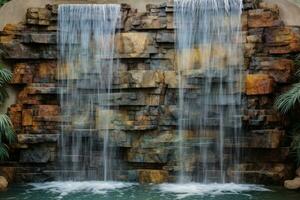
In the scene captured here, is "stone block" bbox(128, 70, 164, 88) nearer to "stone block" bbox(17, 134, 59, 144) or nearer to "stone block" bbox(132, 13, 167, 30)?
"stone block" bbox(132, 13, 167, 30)

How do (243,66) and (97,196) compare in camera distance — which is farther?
(243,66)

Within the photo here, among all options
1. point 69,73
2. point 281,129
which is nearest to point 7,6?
point 69,73

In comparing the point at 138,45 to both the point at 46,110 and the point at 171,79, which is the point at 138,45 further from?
the point at 46,110

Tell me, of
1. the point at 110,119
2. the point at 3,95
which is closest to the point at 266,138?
the point at 110,119

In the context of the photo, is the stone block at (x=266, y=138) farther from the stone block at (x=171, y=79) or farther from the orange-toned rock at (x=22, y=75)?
the orange-toned rock at (x=22, y=75)

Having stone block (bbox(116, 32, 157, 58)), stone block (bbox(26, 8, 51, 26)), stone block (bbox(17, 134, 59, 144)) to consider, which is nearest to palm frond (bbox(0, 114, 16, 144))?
stone block (bbox(17, 134, 59, 144))

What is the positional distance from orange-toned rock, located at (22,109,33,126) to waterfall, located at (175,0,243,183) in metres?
2.89

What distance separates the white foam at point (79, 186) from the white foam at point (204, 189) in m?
0.85

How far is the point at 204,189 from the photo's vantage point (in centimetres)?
909

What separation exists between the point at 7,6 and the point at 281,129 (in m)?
5.89

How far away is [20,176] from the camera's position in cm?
992

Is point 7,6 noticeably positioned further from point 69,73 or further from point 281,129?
point 281,129

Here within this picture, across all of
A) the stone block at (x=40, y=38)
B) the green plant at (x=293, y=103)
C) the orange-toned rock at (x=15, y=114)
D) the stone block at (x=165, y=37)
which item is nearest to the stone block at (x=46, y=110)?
the orange-toned rock at (x=15, y=114)

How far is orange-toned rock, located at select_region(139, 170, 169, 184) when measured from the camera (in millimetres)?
9695
